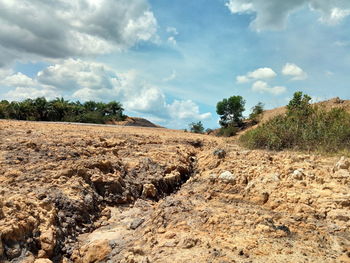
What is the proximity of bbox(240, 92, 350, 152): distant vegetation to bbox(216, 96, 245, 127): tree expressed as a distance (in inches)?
941

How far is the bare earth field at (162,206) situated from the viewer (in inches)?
143

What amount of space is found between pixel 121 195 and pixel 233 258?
2976mm

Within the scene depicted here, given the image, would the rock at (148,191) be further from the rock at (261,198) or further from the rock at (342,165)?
the rock at (342,165)

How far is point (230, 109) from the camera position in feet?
115

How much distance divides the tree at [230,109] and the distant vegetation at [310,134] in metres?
23.9

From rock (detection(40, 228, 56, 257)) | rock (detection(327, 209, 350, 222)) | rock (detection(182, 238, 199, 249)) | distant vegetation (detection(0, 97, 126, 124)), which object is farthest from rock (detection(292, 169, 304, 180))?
distant vegetation (detection(0, 97, 126, 124))

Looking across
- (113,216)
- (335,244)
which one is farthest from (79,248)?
(335,244)

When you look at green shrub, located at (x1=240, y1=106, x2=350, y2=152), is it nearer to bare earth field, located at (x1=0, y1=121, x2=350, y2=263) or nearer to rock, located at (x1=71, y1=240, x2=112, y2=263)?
bare earth field, located at (x1=0, y1=121, x2=350, y2=263)

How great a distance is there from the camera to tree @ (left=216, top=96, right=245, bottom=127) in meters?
34.7

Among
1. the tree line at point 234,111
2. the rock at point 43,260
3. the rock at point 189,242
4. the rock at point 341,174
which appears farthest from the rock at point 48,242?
the tree line at point 234,111

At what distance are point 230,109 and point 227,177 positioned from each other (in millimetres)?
30045

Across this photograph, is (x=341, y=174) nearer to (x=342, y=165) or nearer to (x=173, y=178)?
(x=342, y=165)

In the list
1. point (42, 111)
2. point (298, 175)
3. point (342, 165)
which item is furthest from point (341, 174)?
point (42, 111)

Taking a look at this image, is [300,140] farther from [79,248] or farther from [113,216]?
[79,248]
